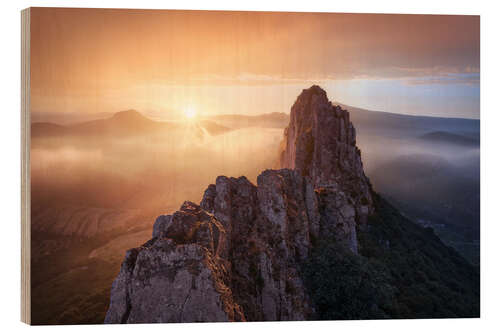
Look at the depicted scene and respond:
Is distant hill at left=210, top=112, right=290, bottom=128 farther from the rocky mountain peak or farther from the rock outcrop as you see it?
the rocky mountain peak

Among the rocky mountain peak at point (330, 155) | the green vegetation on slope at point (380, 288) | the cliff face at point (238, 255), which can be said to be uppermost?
the rocky mountain peak at point (330, 155)

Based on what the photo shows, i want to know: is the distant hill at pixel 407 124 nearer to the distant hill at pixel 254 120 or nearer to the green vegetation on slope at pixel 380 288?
the distant hill at pixel 254 120

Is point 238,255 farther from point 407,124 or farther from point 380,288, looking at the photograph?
point 407,124

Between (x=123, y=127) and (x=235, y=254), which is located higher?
(x=123, y=127)

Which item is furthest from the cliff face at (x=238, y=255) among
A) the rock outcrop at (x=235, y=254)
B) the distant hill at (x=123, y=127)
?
the distant hill at (x=123, y=127)

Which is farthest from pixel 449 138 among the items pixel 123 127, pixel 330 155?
pixel 123 127

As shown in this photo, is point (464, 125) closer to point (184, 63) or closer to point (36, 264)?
point (184, 63)
